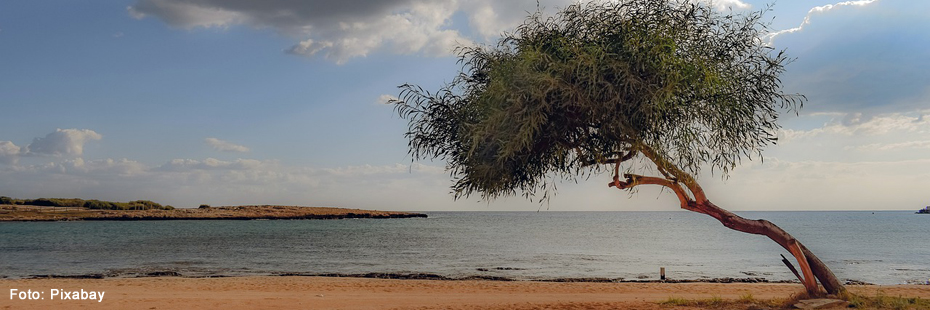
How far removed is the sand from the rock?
3.57 metres

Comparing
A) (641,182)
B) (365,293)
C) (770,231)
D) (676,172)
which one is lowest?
(365,293)

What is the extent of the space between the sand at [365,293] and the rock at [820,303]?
11.7 ft

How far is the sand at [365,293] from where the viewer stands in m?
20.4

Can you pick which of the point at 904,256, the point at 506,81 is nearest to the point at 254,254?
the point at 506,81

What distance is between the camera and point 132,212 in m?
154

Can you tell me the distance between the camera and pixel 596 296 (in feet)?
82.5

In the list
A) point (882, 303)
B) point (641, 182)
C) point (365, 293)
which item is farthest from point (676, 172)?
point (365, 293)

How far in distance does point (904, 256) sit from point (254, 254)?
59484 mm

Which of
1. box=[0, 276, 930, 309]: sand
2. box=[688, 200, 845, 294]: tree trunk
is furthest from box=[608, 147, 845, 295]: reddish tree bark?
box=[0, 276, 930, 309]: sand

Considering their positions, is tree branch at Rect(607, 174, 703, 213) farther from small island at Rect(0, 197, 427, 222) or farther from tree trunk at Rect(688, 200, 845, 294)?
small island at Rect(0, 197, 427, 222)

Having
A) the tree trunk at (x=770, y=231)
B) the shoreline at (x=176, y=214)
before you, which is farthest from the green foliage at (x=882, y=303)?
the shoreline at (x=176, y=214)

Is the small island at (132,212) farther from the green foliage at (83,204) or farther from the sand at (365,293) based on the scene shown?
the sand at (365,293)

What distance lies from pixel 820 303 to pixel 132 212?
6454 inches

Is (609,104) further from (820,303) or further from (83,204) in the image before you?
(83,204)
